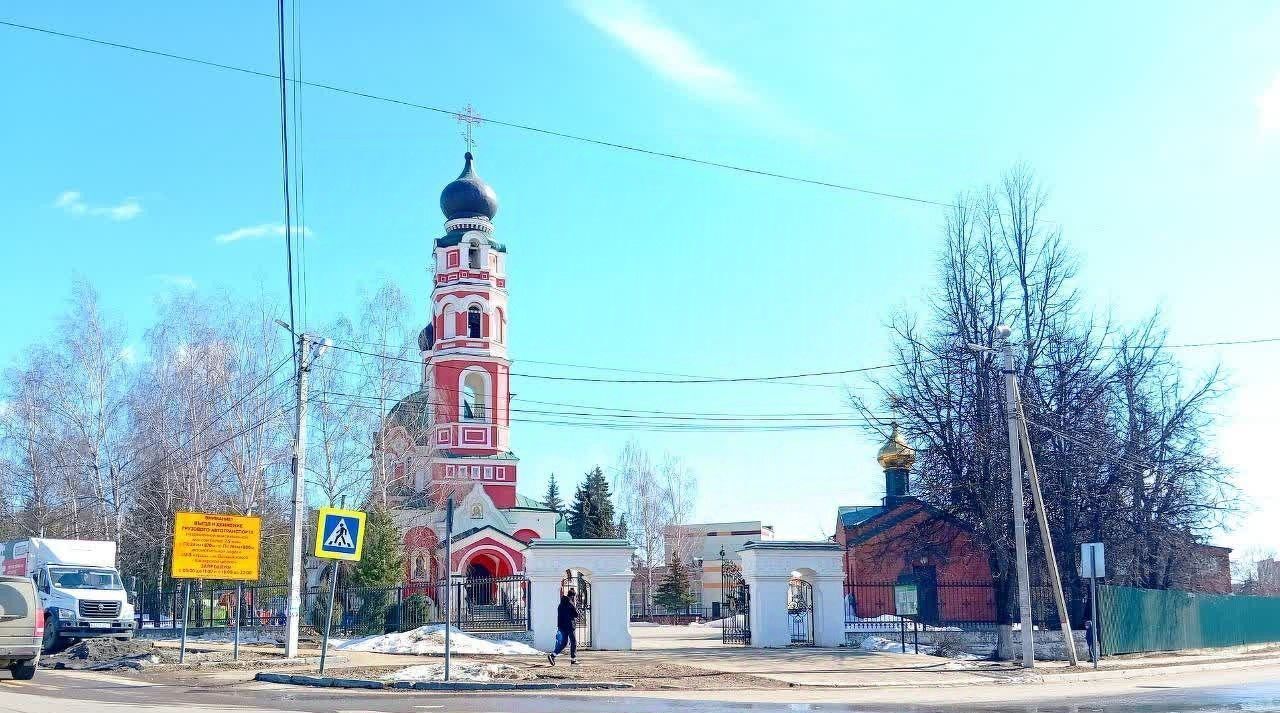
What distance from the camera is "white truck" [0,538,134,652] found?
996 inches

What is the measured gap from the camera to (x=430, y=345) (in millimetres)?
58094

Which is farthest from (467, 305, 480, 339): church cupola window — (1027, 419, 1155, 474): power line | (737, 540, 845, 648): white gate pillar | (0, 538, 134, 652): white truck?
(1027, 419, 1155, 474): power line

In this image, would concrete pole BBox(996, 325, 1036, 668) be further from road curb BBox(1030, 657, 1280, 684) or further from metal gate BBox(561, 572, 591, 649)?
metal gate BBox(561, 572, 591, 649)

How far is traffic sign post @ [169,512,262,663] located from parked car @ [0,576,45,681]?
4594 millimetres

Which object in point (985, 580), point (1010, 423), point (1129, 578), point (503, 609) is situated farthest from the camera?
point (985, 580)

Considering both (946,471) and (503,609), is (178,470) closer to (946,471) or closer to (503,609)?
(503,609)

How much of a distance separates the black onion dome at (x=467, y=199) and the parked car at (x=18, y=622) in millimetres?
41200

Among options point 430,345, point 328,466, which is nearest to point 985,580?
point 328,466

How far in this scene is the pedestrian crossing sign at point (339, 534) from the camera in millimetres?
18219

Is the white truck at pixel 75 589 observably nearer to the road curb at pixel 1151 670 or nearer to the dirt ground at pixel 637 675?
the dirt ground at pixel 637 675

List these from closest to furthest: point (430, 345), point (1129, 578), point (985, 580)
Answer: point (1129, 578) → point (985, 580) → point (430, 345)

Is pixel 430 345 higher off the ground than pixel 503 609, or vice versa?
pixel 430 345

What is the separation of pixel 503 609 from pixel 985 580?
2127 cm

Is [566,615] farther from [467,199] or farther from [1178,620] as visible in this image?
[467,199]
